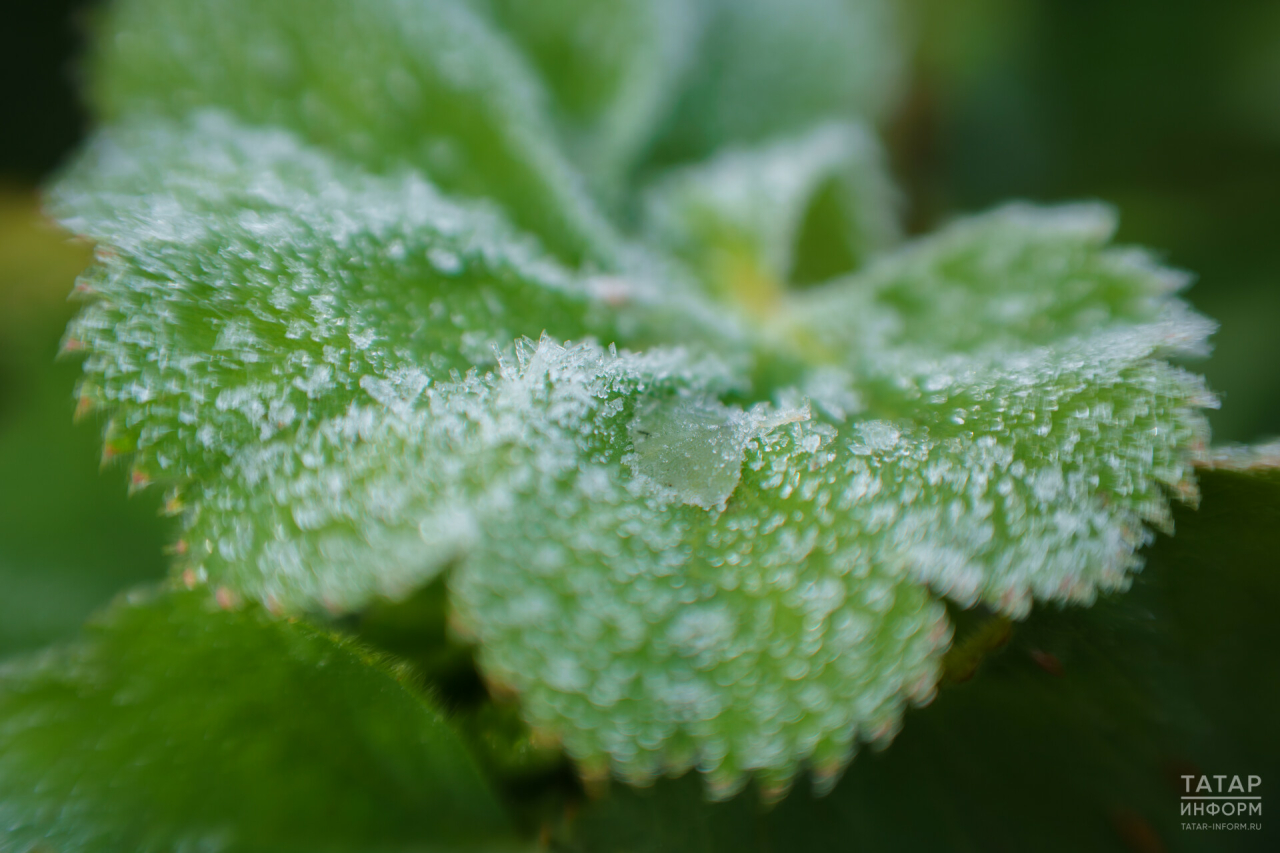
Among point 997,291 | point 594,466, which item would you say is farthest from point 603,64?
point 594,466

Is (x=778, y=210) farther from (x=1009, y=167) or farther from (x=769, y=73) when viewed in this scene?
(x=1009, y=167)

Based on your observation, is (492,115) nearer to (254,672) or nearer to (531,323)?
(531,323)

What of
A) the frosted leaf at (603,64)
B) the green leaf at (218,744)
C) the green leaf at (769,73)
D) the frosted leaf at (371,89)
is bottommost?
the green leaf at (218,744)

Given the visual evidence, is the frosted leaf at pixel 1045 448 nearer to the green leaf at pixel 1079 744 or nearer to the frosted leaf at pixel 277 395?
the green leaf at pixel 1079 744

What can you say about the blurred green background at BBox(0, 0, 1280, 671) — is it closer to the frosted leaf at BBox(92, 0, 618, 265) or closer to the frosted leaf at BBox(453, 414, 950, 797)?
the frosted leaf at BBox(92, 0, 618, 265)

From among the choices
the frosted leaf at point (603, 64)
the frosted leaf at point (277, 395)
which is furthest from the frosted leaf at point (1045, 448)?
the frosted leaf at point (603, 64)
